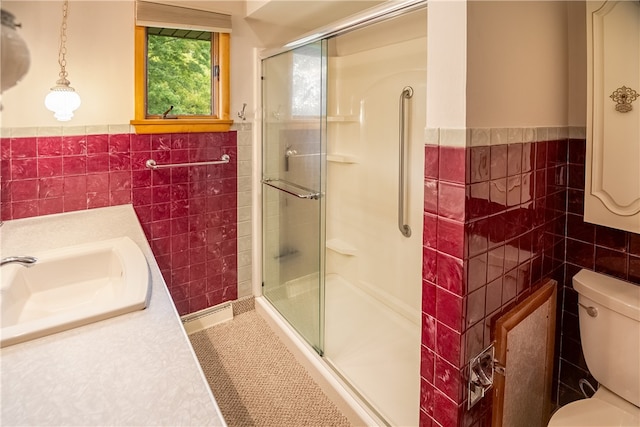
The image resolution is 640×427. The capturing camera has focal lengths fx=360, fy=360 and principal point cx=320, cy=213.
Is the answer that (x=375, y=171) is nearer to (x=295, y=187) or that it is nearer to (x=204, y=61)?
(x=295, y=187)

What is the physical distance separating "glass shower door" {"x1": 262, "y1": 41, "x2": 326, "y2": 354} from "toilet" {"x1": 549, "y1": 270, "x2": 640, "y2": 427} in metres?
1.22

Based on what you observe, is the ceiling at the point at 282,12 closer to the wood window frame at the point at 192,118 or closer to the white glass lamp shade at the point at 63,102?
the wood window frame at the point at 192,118

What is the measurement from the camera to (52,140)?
62.9 inches

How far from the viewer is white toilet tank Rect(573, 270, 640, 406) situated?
127 centimetres

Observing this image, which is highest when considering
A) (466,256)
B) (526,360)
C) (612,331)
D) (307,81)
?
(307,81)

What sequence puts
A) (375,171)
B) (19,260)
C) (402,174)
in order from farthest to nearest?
(375,171) < (402,174) < (19,260)

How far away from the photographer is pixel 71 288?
119 centimetres

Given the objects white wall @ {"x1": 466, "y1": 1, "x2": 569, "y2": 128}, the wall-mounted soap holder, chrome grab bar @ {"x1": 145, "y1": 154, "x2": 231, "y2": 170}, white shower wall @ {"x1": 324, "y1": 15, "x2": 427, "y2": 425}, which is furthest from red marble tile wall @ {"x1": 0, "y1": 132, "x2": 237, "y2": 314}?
the wall-mounted soap holder

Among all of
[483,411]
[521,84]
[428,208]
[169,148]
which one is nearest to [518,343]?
[483,411]

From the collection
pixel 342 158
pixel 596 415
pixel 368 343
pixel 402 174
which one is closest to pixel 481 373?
pixel 596 415

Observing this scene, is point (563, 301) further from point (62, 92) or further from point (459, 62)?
point (62, 92)

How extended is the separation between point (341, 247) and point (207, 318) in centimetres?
107

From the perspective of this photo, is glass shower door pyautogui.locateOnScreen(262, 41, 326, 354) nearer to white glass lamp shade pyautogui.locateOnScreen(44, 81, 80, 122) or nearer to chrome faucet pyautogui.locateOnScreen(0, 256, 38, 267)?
white glass lamp shade pyautogui.locateOnScreen(44, 81, 80, 122)

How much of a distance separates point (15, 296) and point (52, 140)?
3.10 feet
